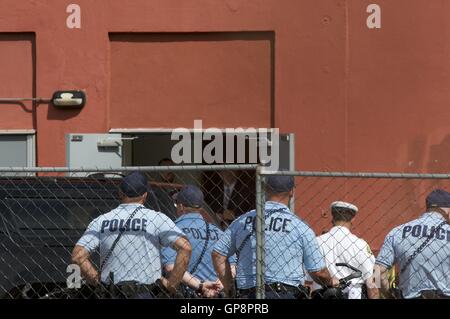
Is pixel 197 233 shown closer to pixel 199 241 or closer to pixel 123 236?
pixel 199 241

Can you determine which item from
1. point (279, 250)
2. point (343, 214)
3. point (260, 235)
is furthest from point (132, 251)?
point (343, 214)

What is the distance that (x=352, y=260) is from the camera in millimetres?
9219

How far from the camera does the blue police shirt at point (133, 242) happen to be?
771 centimetres

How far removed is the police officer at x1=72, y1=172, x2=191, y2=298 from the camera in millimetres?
7695

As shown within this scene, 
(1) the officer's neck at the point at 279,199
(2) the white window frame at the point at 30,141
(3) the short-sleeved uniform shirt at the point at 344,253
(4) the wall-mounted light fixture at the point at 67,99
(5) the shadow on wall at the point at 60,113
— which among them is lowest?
(3) the short-sleeved uniform shirt at the point at 344,253

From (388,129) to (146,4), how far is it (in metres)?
3.51

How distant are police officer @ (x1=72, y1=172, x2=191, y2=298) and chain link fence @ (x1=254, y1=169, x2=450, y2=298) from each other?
24.5 inches

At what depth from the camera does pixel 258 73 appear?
535 inches

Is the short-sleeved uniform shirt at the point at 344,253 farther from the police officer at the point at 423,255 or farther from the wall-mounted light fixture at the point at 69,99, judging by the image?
the wall-mounted light fixture at the point at 69,99

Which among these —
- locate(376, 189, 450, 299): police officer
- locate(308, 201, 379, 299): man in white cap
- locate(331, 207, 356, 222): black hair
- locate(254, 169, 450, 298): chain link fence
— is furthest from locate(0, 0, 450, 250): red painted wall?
locate(376, 189, 450, 299): police officer

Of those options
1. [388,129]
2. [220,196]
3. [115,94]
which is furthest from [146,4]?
[388,129]

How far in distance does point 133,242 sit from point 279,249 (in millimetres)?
1077

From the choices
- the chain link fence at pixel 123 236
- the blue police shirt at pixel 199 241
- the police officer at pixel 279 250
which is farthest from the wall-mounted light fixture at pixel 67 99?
the police officer at pixel 279 250
